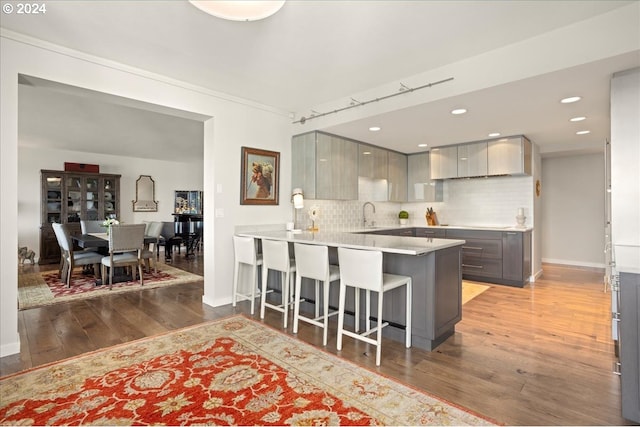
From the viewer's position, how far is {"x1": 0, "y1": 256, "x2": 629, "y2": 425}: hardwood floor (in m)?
1.96

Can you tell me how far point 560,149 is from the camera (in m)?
5.66

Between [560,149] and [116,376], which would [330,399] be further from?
[560,149]

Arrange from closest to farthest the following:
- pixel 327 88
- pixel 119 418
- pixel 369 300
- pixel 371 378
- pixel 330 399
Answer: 1. pixel 119 418
2. pixel 330 399
3. pixel 371 378
4. pixel 369 300
5. pixel 327 88

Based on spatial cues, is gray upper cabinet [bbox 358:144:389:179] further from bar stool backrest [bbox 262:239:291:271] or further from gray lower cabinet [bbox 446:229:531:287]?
bar stool backrest [bbox 262:239:291:271]

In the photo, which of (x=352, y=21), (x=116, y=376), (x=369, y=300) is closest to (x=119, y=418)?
(x=116, y=376)

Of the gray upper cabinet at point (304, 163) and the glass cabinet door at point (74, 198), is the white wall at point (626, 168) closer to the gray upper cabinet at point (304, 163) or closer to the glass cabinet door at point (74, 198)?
the gray upper cabinet at point (304, 163)

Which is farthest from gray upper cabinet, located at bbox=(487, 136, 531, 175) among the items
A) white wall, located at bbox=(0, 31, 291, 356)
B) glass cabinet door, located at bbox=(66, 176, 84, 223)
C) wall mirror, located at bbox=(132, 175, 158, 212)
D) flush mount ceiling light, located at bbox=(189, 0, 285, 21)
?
glass cabinet door, located at bbox=(66, 176, 84, 223)

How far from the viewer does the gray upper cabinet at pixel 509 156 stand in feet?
16.1

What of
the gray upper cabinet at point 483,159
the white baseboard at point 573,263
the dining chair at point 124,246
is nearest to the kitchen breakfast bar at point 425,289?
the gray upper cabinet at point 483,159

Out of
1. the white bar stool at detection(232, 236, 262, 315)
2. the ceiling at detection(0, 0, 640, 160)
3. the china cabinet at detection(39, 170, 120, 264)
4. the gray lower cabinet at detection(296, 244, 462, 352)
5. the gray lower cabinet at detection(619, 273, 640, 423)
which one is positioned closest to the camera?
the gray lower cabinet at detection(619, 273, 640, 423)

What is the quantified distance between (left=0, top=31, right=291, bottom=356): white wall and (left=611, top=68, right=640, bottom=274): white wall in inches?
142

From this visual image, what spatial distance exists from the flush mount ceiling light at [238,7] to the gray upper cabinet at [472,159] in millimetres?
4443

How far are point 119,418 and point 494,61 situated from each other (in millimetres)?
3773

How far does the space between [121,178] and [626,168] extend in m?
9.60
